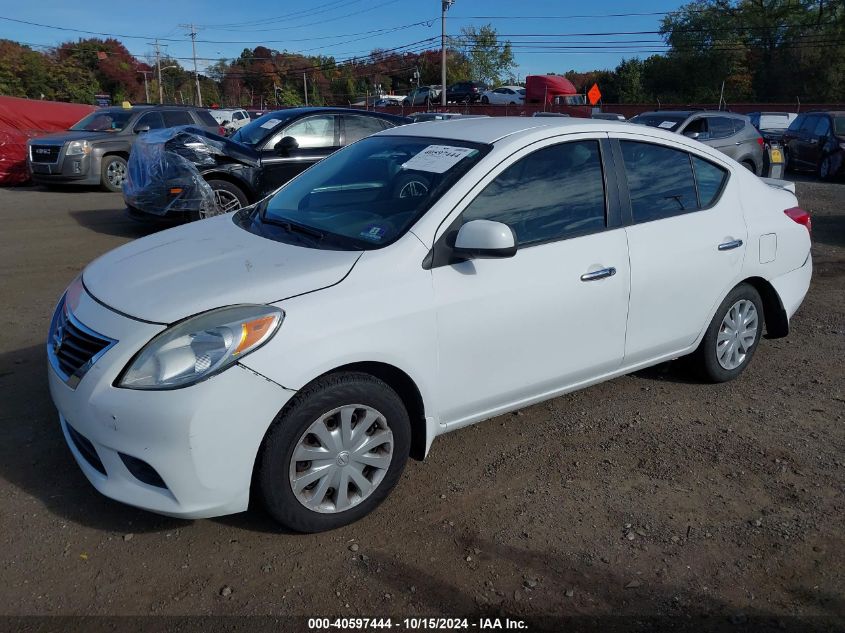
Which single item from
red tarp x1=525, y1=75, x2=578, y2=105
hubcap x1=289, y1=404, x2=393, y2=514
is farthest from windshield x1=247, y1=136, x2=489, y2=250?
red tarp x1=525, y1=75, x2=578, y2=105

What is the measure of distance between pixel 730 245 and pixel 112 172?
12.7 metres

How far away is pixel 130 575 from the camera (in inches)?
112

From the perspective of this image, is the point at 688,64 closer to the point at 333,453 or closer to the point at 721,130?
the point at 721,130

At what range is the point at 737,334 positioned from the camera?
185 inches

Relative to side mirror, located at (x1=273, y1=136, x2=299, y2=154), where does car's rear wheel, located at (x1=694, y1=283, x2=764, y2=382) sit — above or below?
below

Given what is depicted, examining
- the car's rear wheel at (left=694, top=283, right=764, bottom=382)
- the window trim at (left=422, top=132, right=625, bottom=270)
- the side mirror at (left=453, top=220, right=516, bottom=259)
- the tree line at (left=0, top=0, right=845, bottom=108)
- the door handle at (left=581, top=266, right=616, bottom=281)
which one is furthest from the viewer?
the tree line at (left=0, top=0, right=845, bottom=108)

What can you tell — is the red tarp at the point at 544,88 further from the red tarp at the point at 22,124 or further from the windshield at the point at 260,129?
the windshield at the point at 260,129

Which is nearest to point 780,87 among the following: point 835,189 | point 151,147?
point 835,189

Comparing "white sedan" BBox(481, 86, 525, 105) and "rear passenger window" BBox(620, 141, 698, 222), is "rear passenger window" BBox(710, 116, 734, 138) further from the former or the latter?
"white sedan" BBox(481, 86, 525, 105)

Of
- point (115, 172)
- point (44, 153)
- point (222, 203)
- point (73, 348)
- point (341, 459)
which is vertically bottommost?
point (341, 459)

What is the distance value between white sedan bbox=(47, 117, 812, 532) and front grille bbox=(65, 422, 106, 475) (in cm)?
2

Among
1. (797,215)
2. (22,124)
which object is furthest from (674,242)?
(22,124)

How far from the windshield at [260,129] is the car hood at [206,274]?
6.73 meters

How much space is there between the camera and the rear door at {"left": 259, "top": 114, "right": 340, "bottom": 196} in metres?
9.70
